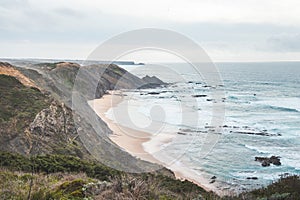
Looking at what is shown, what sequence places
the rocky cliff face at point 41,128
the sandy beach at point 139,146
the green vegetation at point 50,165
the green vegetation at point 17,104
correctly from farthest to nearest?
the sandy beach at point 139,146 → the green vegetation at point 17,104 → the rocky cliff face at point 41,128 → the green vegetation at point 50,165

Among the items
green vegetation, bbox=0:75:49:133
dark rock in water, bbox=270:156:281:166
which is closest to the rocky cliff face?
green vegetation, bbox=0:75:49:133

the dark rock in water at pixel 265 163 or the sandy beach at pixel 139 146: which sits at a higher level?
the sandy beach at pixel 139 146

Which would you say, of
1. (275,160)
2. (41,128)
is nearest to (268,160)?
(275,160)

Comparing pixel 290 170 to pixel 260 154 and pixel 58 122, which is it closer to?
pixel 260 154

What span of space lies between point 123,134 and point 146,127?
2.90 m

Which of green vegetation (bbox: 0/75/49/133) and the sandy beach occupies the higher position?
green vegetation (bbox: 0/75/49/133)

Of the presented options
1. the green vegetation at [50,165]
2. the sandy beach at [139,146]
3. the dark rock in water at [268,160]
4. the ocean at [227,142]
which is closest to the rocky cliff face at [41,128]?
the green vegetation at [50,165]

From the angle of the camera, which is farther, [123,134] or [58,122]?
[123,134]

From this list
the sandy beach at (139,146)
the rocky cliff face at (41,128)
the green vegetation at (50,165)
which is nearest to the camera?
the green vegetation at (50,165)

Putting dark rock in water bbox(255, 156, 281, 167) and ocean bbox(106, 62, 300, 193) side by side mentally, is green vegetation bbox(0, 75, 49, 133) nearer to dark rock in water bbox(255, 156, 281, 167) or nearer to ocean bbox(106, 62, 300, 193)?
ocean bbox(106, 62, 300, 193)

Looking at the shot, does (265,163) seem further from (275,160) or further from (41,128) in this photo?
(41,128)

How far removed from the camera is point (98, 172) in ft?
36.8

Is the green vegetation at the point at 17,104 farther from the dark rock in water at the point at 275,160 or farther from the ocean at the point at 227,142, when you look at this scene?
the dark rock in water at the point at 275,160

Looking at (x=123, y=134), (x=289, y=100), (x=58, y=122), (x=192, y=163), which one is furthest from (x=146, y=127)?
(x=289, y=100)
